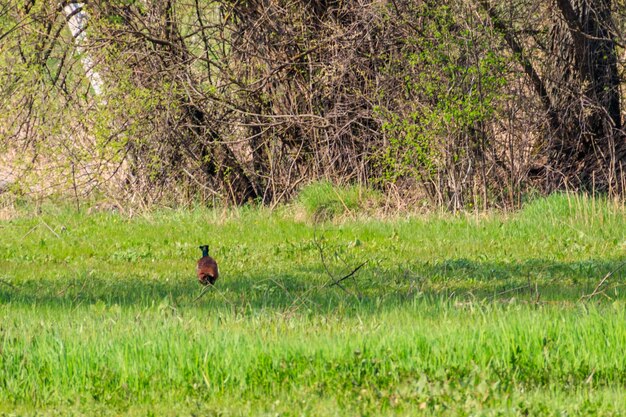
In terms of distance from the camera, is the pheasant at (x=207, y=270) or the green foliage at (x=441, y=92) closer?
the pheasant at (x=207, y=270)

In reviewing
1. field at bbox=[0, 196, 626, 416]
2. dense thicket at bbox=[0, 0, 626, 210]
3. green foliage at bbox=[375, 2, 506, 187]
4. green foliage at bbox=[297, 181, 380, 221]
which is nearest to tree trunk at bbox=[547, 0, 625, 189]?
dense thicket at bbox=[0, 0, 626, 210]

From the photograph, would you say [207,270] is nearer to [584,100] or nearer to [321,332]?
[321,332]

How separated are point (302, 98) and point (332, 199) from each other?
2.46 m

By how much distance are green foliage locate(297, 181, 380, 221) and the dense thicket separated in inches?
17.5

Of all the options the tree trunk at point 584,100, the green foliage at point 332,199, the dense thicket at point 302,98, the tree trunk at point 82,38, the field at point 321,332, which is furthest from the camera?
the tree trunk at point 82,38

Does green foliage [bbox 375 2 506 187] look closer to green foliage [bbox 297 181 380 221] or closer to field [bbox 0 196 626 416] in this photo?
green foliage [bbox 297 181 380 221]

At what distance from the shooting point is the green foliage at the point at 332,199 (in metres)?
15.3

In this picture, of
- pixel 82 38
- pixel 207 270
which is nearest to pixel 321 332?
pixel 207 270

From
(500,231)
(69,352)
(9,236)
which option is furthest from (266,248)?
(69,352)

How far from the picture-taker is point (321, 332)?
259 inches

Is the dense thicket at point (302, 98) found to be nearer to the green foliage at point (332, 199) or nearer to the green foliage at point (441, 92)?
the green foliage at point (441, 92)

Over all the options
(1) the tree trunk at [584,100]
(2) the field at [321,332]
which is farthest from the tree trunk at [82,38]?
(1) the tree trunk at [584,100]

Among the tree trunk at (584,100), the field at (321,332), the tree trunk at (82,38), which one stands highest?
the tree trunk at (82,38)

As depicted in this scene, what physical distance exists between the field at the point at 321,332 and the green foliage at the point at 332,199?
3213 mm
